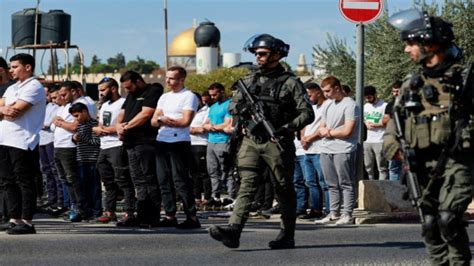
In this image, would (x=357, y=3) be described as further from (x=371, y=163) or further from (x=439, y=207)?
(x=439, y=207)

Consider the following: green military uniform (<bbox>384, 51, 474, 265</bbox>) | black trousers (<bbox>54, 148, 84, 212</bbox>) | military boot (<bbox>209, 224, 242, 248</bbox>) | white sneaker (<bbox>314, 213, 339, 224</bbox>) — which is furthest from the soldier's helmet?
black trousers (<bbox>54, 148, 84, 212</bbox>)

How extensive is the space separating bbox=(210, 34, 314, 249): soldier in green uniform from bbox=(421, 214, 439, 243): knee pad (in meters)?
3.13

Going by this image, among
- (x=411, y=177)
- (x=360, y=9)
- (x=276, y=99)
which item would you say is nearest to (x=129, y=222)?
(x=276, y=99)

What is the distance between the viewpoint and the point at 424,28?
26.6 ft

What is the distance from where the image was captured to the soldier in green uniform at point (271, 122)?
11.0 meters

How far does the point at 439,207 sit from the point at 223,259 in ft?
9.44

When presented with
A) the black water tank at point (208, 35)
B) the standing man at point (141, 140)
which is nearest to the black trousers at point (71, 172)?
the standing man at point (141, 140)

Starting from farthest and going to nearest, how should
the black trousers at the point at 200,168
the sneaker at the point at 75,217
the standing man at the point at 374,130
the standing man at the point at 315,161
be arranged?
the black trousers at the point at 200,168 < the standing man at the point at 374,130 < the standing man at the point at 315,161 < the sneaker at the point at 75,217

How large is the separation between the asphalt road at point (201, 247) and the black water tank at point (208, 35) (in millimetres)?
119909

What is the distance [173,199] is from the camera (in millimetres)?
13656

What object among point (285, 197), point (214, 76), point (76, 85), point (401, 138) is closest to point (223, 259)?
point (285, 197)

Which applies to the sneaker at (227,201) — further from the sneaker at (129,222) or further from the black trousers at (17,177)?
the black trousers at (17,177)

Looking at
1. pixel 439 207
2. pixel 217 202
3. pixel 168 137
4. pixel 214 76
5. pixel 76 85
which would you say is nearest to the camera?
pixel 439 207

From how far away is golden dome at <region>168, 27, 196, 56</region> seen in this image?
6220 inches
